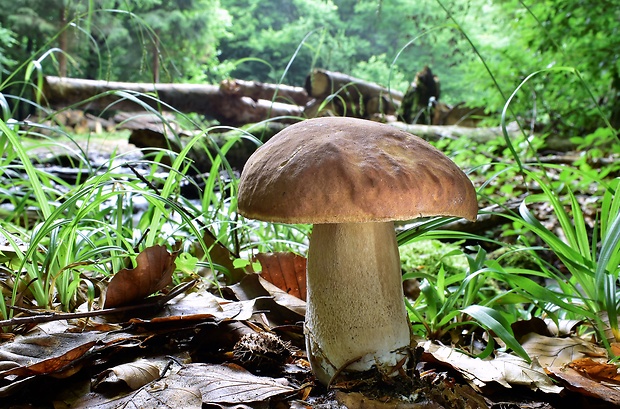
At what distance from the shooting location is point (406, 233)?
158cm

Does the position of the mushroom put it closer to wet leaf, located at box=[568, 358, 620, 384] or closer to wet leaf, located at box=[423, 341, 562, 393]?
wet leaf, located at box=[423, 341, 562, 393]

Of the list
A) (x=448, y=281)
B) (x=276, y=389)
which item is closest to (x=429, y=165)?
(x=276, y=389)

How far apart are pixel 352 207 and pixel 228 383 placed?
496mm

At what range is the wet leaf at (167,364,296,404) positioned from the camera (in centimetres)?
94

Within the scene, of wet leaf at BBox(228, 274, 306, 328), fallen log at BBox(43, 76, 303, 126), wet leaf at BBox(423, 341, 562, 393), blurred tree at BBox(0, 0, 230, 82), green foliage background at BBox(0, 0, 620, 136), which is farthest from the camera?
blurred tree at BBox(0, 0, 230, 82)

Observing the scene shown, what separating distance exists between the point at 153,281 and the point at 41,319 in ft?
0.96

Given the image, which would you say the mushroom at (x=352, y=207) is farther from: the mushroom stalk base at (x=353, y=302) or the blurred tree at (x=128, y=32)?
the blurred tree at (x=128, y=32)

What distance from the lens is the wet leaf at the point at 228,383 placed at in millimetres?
940

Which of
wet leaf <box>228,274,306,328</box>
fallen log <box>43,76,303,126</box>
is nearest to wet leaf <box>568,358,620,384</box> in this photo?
wet leaf <box>228,274,306,328</box>

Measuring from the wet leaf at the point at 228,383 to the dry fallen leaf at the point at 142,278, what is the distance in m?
0.31

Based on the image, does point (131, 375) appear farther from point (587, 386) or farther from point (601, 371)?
point (601, 371)

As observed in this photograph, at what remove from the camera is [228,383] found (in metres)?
0.99

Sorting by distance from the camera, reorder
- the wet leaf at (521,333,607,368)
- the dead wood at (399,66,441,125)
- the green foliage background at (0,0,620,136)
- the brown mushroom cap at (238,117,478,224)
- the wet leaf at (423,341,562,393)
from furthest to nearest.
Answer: the dead wood at (399,66,441,125) < the green foliage background at (0,0,620,136) < the wet leaf at (521,333,607,368) < the wet leaf at (423,341,562,393) < the brown mushroom cap at (238,117,478,224)

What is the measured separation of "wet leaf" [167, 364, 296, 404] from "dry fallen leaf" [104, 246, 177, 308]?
31cm
